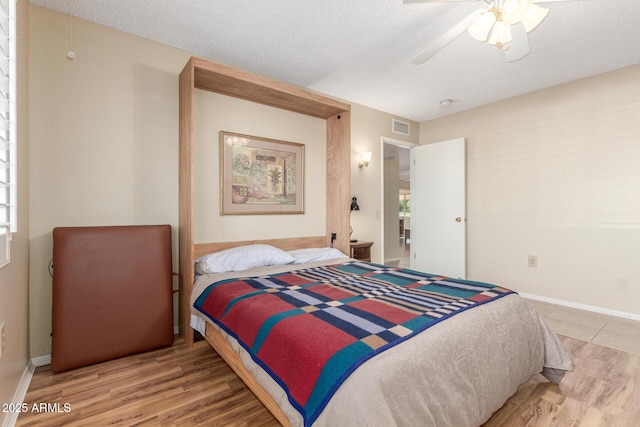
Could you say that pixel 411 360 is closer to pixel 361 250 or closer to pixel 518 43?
pixel 518 43

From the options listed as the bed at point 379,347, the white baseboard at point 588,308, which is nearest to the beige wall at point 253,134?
the bed at point 379,347

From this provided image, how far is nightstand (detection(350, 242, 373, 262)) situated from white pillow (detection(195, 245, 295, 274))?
3.47 ft

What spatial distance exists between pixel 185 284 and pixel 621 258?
13.8ft

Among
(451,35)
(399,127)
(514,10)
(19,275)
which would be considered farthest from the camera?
(399,127)

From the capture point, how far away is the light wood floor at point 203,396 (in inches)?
62.5

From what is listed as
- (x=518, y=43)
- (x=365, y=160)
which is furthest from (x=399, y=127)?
(x=518, y=43)

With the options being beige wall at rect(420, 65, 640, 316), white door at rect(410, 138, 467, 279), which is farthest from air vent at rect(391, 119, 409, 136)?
beige wall at rect(420, 65, 640, 316)

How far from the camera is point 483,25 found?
1.91 m

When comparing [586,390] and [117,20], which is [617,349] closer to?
[586,390]

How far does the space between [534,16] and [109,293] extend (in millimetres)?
3263

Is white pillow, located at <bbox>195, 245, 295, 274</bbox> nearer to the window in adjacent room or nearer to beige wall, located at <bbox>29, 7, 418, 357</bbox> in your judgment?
beige wall, located at <bbox>29, 7, 418, 357</bbox>

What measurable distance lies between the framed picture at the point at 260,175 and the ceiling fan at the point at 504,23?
175cm

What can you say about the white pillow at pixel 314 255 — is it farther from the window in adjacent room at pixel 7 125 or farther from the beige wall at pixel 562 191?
the beige wall at pixel 562 191

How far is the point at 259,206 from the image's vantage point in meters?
3.20
